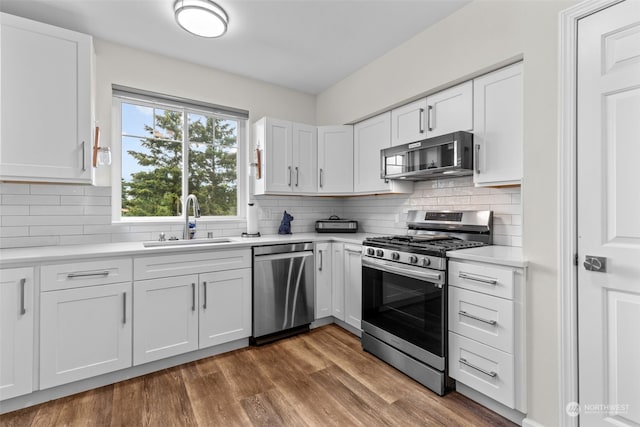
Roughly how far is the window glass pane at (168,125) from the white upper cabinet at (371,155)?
1.88m

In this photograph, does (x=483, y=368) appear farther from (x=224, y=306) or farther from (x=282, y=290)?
(x=224, y=306)

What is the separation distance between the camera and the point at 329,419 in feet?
5.85

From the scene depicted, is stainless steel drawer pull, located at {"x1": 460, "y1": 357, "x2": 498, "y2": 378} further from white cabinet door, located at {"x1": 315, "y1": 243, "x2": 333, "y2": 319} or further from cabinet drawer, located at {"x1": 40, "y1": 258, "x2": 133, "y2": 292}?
cabinet drawer, located at {"x1": 40, "y1": 258, "x2": 133, "y2": 292}

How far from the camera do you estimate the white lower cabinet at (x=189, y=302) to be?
2.24 metres

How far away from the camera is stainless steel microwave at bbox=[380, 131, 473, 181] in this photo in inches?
86.3

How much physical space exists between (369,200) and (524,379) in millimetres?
2293

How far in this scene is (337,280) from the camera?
310cm

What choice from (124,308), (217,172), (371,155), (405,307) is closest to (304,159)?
(371,155)

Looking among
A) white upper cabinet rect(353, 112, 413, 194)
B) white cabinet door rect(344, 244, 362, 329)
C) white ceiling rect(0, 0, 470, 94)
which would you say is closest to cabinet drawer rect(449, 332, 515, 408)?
white cabinet door rect(344, 244, 362, 329)

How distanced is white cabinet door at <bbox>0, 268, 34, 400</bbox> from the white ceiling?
1.90 meters

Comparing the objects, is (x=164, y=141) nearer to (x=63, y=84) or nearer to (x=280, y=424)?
(x=63, y=84)

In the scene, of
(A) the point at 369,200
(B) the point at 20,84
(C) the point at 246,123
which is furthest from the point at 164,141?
(A) the point at 369,200

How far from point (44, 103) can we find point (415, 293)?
9.64 feet

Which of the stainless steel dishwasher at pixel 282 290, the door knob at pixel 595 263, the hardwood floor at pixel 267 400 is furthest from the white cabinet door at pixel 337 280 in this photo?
the door knob at pixel 595 263
